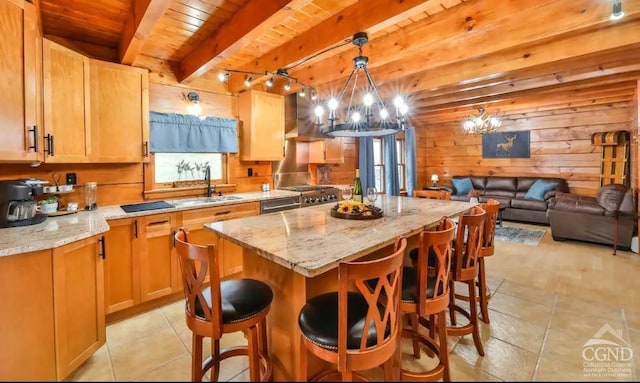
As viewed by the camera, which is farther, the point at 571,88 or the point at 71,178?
the point at 571,88

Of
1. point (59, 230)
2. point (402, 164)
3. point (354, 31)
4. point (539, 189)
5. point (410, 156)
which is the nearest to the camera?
point (59, 230)

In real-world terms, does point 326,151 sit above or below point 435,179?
above

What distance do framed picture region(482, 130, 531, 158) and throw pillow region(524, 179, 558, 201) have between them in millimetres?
905

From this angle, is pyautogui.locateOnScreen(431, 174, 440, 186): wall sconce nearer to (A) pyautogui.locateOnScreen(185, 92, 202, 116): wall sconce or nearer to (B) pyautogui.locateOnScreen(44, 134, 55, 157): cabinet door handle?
(A) pyautogui.locateOnScreen(185, 92, 202, 116): wall sconce

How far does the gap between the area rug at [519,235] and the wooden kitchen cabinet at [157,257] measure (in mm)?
4833

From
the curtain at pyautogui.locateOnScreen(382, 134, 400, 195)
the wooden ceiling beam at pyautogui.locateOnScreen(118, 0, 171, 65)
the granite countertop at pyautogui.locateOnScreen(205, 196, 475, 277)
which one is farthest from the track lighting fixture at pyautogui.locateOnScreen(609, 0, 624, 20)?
the curtain at pyautogui.locateOnScreen(382, 134, 400, 195)

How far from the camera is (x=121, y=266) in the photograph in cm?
253

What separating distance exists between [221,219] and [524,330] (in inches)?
110

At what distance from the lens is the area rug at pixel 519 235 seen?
15.9 feet

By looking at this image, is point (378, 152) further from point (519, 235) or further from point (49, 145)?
point (49, 145)

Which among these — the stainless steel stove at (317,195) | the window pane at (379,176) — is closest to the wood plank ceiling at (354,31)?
the stainless steel stove at (317,195)

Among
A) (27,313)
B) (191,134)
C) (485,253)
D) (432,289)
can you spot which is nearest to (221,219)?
(191,134)

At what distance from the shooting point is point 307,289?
5.15 ft

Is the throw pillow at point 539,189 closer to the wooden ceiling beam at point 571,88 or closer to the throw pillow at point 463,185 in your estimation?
the throw pillow at point 463,185
